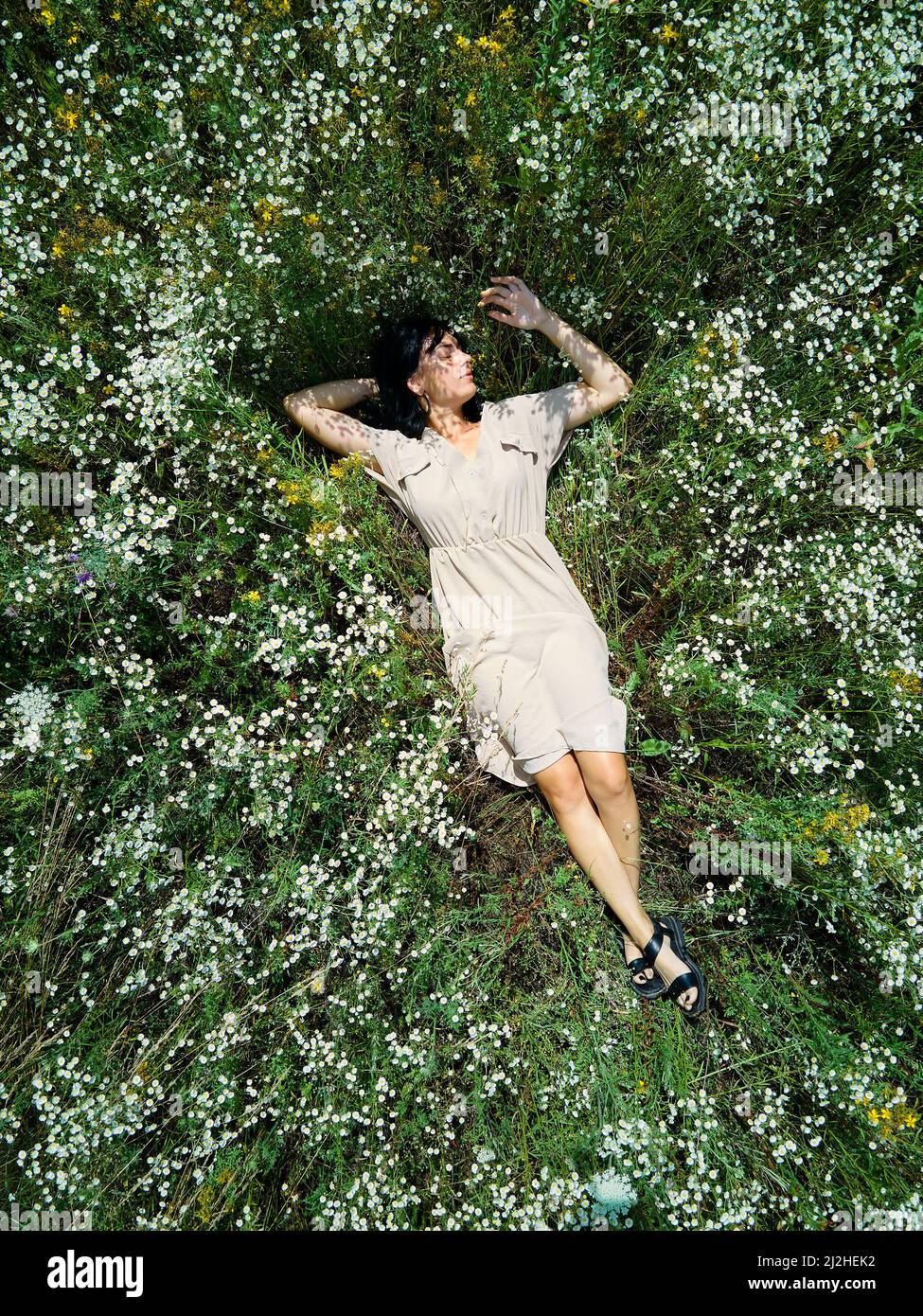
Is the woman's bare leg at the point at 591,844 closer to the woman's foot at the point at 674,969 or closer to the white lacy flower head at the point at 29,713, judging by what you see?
the woman's foot at the point at 674,969

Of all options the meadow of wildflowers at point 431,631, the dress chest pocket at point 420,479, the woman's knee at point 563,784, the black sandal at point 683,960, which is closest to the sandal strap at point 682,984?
the black sandal at point 683,960

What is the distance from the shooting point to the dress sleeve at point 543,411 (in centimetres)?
386

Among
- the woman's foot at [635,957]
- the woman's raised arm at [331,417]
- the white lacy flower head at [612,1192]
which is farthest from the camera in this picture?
the woman's raised arm at [331,417]

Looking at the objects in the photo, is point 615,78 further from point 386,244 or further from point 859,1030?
point 859,1030

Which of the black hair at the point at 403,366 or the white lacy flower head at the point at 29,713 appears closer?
the white lacy flower head at the point at 29,713

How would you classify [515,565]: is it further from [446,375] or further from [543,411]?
[446,375]

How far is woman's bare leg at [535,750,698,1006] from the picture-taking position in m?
3.66

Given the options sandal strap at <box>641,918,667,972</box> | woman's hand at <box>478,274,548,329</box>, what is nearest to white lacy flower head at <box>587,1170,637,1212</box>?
sandal strap at <box>641,918,667,972</box>

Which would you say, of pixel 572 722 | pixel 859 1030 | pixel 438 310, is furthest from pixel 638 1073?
pixel 438 310

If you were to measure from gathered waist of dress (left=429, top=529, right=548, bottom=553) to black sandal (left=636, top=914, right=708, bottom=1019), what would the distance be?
6.44 ft

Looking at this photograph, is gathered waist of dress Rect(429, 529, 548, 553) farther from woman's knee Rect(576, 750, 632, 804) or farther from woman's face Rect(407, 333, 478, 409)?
woman's knee Rect(576, 750, 632, 804)

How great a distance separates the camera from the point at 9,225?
383cm

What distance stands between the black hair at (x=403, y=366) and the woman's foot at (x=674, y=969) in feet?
9.14
